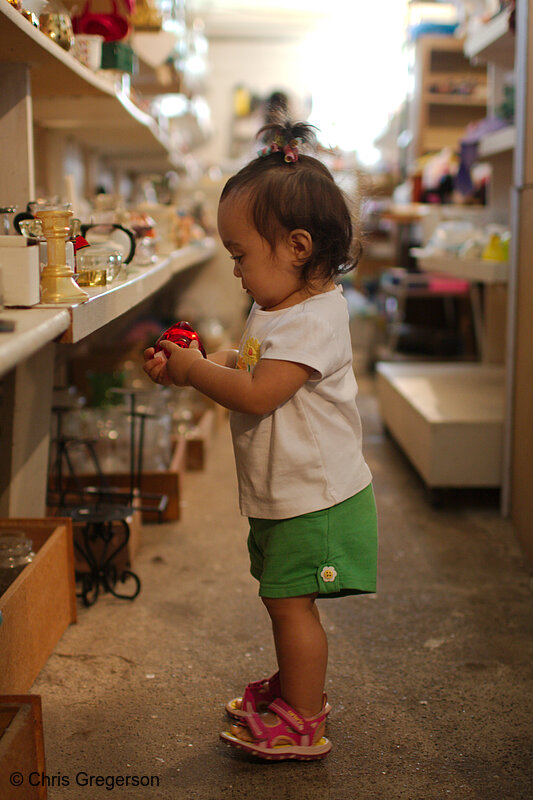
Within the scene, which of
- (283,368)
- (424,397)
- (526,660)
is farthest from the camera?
(424,397)

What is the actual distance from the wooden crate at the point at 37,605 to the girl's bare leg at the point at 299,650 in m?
0.47

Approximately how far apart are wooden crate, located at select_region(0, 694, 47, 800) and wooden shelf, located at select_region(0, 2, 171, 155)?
1.09 m

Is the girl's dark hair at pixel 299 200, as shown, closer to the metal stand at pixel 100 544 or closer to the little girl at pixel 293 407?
the little girl at pixel 293 407

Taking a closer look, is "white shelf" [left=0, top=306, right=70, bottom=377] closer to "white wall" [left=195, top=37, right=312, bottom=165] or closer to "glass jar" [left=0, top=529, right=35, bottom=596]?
"glass jar" [left=0, top=529, right=35, bottom=596]

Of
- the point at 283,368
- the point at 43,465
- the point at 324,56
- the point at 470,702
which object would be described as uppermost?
the point at 324,56

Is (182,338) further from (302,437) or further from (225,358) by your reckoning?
(302,437)

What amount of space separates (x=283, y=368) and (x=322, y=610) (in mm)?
936

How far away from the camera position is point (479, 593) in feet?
6.91

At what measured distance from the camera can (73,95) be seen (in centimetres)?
228

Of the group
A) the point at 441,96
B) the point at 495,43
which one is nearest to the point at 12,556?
the point at 495,43

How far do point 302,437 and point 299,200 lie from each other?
1.27 feet

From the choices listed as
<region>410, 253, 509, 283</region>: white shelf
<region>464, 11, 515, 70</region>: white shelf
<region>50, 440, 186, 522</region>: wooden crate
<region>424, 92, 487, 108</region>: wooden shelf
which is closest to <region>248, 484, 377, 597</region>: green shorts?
<region>50, 440, 186, 522</region>: wooden crate

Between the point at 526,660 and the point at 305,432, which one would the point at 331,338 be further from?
the point at 526,660

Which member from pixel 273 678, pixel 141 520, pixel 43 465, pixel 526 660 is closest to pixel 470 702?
pixel 526 660
